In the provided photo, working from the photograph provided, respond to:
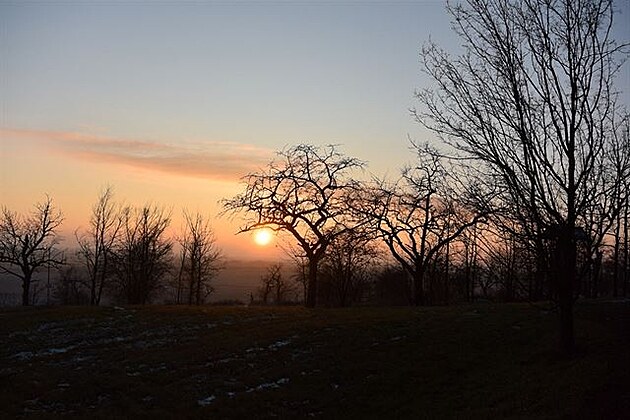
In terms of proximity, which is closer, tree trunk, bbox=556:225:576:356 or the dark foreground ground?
the dark foreground ground

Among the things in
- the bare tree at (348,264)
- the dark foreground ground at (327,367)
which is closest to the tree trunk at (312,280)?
the bare tree at (348,264)

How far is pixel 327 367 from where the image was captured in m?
17.2

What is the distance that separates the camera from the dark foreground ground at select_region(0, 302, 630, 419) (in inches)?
518

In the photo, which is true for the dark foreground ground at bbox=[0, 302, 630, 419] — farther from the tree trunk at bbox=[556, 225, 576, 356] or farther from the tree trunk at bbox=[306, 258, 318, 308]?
the tree trunk at bbox=[306, 258, 318, 308]

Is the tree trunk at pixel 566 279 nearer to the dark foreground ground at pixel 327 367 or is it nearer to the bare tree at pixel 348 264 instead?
the dark foreground ground at pixel 327 367

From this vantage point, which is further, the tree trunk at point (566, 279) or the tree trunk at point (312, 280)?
the tree trunk at point (312, 280)

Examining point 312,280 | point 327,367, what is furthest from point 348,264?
point 327,367

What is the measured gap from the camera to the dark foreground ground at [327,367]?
518 inches

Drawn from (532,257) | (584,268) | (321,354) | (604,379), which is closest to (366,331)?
(321,354)

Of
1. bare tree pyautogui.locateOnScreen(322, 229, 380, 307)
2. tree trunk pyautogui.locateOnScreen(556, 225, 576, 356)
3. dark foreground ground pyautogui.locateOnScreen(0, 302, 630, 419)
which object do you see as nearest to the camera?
dark foreground ground pyautogui.locateOnScreen(0, 302, 630, 419)

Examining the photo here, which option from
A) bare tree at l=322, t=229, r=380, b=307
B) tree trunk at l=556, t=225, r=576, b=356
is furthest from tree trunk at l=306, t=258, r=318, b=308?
tree trunk at l=556, t=225, r=576, b=356

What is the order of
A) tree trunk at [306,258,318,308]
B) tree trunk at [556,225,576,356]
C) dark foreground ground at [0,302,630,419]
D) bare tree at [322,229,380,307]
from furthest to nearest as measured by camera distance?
1. bare tree at [322,229,380,307]
2. tree trunk at [306,258,318,308]
3. tree trunk at [556,225,576,356]
4. dark foreground ground at [0,302,630,419]

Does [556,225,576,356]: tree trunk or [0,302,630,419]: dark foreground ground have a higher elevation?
[556,225,576,356]: tree trunk

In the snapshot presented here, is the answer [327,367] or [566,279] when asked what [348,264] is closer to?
[327,367]
